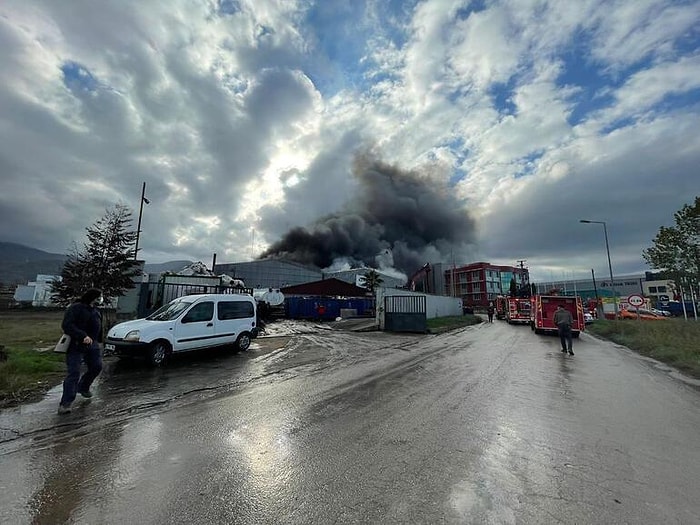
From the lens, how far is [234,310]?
11078mm

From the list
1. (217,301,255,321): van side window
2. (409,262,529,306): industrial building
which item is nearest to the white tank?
(217,301,255,321): van side window

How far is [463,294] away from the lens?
8594 centimetres

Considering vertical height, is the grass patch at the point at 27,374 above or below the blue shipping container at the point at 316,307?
below

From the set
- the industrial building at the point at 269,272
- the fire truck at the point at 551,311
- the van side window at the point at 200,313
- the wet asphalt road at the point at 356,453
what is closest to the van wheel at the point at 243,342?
the van side window at the point at 200,313

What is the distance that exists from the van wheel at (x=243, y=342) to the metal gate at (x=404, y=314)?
430 inches

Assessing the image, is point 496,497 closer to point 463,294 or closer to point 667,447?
point 667,447

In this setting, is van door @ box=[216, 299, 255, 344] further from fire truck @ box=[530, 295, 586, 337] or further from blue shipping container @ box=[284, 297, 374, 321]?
blue shipping container @ box=[284, 297, 374, 321]

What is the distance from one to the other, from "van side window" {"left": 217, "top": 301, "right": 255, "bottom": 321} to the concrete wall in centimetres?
1097

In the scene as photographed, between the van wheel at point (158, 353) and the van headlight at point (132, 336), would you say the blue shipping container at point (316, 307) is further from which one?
the van headlight at point (132, 336)

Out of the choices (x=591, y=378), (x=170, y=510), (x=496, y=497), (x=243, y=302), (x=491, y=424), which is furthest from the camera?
(x=243, y=302)

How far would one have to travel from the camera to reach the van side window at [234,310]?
34.6 ft

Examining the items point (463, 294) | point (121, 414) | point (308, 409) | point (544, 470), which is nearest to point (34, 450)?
point (121, 414)

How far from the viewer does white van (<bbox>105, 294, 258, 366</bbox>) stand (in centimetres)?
830

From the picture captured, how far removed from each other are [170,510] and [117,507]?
443mm
